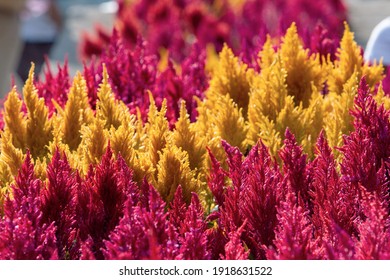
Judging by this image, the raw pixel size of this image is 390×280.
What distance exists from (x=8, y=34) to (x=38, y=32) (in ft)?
4.92

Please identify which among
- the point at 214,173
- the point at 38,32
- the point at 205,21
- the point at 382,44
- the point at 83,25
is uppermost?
the point at 38,32

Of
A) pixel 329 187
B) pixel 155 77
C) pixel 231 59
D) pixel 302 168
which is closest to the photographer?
pixel 329 187

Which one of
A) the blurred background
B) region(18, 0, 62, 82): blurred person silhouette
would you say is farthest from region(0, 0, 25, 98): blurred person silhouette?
region(18, 0, 62, 82): blurred person silhouette

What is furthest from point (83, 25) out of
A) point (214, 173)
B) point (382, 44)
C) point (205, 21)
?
point (214, 173)

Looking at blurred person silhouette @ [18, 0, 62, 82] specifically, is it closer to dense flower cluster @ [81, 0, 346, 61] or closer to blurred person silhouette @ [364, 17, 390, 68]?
dense flower cluster @ [81, 0, 346, 61]

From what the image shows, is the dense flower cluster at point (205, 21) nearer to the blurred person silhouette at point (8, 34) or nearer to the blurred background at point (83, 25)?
the blurred background at point (83, 25)

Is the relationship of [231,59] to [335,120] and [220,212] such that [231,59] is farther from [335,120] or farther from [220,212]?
[220,212]

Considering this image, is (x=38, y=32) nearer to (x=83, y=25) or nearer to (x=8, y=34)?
(x=83, y=25)

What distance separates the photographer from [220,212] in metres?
1.60

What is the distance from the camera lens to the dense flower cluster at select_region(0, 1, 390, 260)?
1.39 metres

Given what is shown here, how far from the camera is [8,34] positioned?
515 cm
